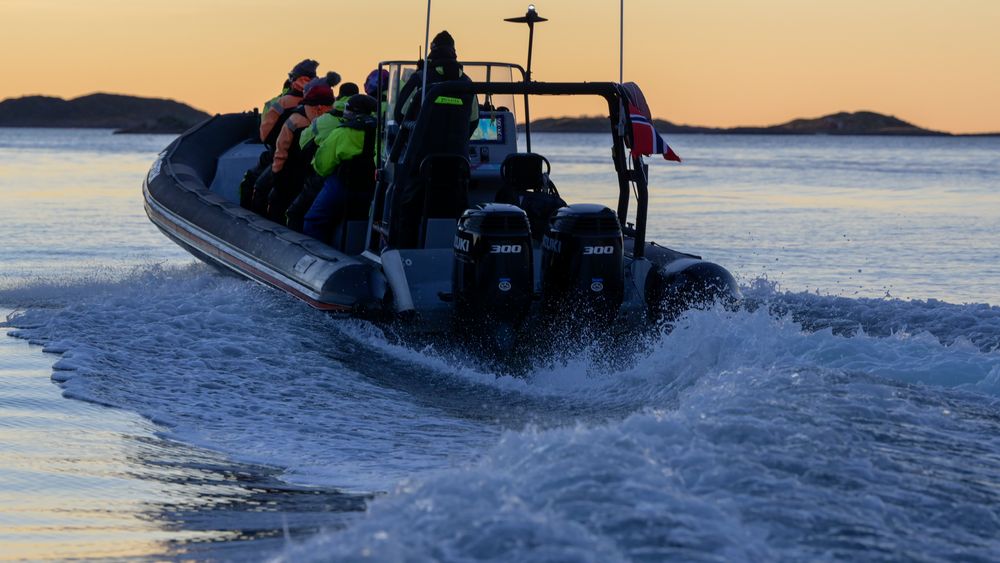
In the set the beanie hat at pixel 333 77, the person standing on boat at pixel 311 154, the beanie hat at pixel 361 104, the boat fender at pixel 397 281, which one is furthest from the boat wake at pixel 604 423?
the beanie hat at pixel 333 77

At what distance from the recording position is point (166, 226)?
31.5 ft

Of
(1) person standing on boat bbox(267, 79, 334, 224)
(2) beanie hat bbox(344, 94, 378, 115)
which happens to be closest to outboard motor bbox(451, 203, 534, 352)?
(2) beanie hat bbox(344, 94, 378, 115)

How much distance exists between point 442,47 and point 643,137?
1404mm

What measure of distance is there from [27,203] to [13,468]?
54.6 ft

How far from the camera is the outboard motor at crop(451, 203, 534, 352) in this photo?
5844mm

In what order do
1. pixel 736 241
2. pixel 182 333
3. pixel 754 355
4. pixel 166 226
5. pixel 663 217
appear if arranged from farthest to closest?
1. pixel 663 217
2. pixel 736 241
3. pixel 166 226
4. pixel 182 333
5. pixel 754 355

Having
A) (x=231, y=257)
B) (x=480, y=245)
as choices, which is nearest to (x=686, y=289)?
(x=480, y=245)

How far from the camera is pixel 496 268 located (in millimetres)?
5836

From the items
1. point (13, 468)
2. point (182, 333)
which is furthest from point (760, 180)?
point (13, 468)

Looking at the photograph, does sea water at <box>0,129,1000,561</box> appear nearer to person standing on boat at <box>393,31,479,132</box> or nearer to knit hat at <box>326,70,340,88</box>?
person standing on boat at <box>393,31,479,132</box>

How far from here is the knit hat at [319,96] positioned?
8.50 meters

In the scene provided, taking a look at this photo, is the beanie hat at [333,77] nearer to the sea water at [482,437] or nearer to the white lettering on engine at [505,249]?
the sea water at [482,437]

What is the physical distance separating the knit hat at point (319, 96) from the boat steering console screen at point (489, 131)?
1.09 m

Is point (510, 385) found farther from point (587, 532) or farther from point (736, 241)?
point (736, 241)
